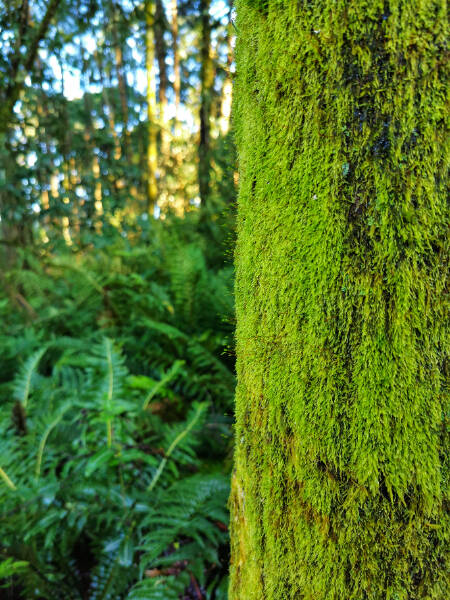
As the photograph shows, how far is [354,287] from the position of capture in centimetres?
A: 58

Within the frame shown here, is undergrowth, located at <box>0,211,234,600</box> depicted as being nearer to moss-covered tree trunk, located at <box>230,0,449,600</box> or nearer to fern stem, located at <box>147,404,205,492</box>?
fern stem, located at <box>147,404,205,492</box>

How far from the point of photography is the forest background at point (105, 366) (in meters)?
1.42

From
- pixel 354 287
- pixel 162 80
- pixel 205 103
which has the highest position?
pixel 162 80

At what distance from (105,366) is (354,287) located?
165 cm

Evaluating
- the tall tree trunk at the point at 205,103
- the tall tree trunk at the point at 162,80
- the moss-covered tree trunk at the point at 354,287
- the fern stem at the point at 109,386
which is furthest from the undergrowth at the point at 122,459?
the tall tree trunk at the point at 162,80

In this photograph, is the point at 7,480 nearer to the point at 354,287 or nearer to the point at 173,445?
the point at 173,445

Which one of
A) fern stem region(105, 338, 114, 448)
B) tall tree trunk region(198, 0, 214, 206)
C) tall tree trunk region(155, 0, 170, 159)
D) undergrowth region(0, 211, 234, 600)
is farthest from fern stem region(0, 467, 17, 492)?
tall tree trunk region(155, 0, 170, 159)

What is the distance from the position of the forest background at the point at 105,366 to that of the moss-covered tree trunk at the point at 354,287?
0.30 m

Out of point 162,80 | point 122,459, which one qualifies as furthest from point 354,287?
point 162,80

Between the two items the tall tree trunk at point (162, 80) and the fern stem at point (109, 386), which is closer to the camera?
the fern stem at point (109, 386)

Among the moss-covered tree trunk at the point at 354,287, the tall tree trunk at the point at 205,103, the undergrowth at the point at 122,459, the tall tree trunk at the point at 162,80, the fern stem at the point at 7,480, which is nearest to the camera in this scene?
the moss-covered tree trunk at the point at 354,287

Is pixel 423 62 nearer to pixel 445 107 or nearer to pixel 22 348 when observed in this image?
pixel 445 107

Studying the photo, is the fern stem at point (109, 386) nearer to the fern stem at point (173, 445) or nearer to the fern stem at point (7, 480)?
the fern stem at point (173, 445)

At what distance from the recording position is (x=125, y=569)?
1.38m
